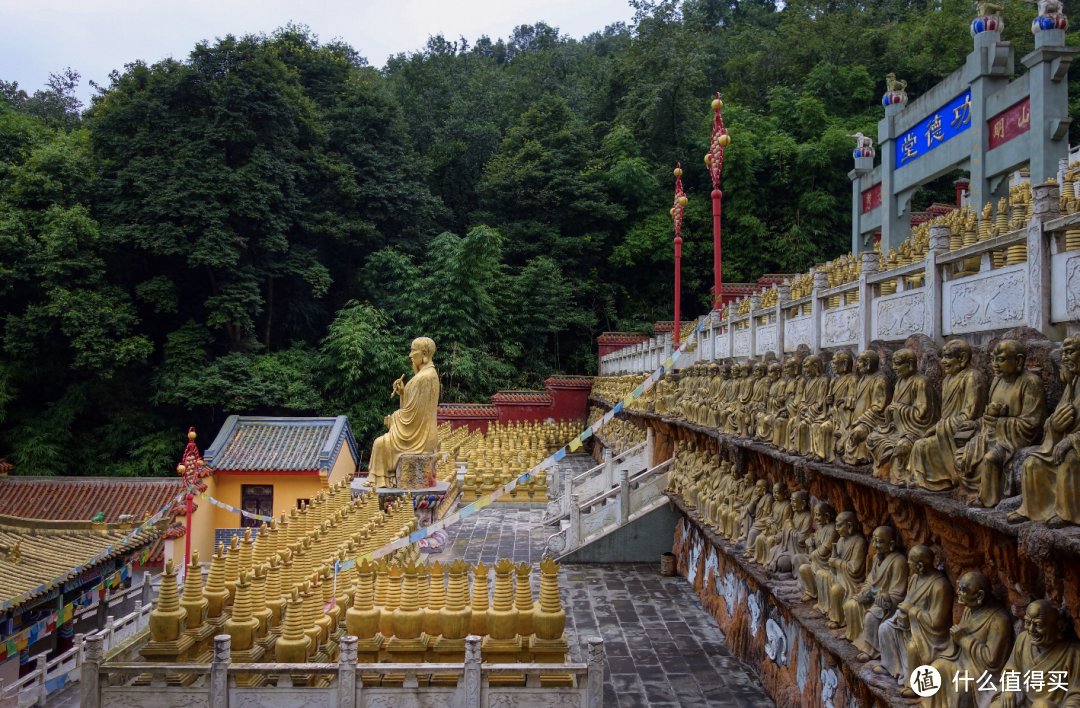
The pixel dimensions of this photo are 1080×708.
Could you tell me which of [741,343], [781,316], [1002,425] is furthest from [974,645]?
[741,343]

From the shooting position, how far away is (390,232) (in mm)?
31516

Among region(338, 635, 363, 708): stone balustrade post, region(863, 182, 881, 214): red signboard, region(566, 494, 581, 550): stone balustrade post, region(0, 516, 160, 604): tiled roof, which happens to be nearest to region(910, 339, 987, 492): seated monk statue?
region(338, 635, 363, 708): stone balustrade post

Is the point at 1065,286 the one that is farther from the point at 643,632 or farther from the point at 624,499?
the point at 624,499

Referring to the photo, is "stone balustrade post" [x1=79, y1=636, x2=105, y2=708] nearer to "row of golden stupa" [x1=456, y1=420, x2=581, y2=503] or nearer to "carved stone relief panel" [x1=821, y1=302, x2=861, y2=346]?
"carved stone relief panel" [x1=821, y1=302, x2=861, y2=346]

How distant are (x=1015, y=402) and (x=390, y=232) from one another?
2954 centimetres

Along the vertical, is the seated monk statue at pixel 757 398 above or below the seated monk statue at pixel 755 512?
above

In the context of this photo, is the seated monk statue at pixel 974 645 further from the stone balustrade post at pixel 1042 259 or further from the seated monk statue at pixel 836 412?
the seated monk statue at pixel 836 412

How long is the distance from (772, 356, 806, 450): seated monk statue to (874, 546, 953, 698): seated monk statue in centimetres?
239

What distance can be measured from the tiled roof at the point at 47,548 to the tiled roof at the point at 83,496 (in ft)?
16.9

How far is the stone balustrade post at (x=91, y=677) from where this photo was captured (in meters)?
5.57

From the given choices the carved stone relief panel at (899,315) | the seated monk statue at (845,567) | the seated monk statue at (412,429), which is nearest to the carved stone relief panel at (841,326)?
the carved stone relief panel at (899,315)

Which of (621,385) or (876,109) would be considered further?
(876,109)

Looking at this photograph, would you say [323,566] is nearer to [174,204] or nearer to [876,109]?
[174,204]

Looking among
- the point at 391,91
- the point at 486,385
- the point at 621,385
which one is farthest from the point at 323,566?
the point at 391,91
